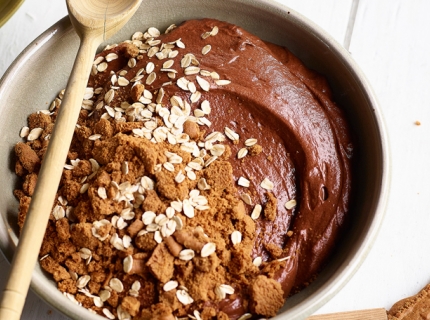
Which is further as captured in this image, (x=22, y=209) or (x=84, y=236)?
(x=22, y=209)

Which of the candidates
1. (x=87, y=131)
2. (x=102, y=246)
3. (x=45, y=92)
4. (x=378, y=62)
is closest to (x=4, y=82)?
(x=45, y=92)

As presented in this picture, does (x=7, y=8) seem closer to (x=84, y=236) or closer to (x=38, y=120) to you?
(x=38, y=120)

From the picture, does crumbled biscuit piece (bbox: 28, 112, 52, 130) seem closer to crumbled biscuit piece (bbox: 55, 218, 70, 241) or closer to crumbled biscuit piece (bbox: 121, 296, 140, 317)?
crumbled biscuit piece (bbox: 55, 218, 70, 241)

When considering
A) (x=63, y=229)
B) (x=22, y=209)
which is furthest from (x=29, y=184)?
(x=63, y=229)

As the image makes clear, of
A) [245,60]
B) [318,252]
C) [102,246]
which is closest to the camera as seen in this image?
[102,246]

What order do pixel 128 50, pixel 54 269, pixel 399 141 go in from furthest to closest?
pixel 399 141
pixel 128 50
pixel 54 269

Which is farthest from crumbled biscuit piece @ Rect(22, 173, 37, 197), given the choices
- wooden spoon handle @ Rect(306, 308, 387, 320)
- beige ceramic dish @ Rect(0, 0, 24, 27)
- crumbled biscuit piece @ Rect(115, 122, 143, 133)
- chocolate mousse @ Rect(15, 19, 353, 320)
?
wooden spoon handle @ Rect(306, 308, 387, 320)

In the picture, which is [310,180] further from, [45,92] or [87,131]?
[45,92]
